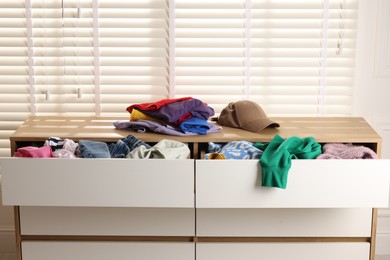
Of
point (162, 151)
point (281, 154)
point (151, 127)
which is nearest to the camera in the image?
point (281, 154)

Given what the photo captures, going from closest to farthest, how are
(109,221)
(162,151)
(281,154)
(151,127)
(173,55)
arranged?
1. (281,154)
2. (162,151)
3. (109,221)
4. (151,127)
5. (173,55)

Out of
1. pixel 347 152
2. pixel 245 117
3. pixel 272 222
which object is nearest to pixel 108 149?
pixel 245 117

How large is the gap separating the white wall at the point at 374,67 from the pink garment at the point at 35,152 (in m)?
1.38

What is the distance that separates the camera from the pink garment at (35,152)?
2.26 metres

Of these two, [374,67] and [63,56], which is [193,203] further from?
[374,67]

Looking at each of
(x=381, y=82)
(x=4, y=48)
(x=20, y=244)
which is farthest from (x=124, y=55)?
(x=381, y=82)

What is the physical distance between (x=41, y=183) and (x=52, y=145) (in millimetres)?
200

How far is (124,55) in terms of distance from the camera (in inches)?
111

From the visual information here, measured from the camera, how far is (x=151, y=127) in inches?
98.3

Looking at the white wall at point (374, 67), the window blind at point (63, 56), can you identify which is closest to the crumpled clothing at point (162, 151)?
the window blind at point (63, 56)

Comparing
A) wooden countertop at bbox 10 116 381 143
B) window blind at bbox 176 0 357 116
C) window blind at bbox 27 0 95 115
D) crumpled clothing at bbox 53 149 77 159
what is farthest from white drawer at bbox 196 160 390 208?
window blind at bbox 27 0 95 115

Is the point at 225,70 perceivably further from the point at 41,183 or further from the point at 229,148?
the point at 41,183

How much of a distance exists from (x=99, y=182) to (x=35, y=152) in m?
0.26

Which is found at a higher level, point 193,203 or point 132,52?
point 132,52
